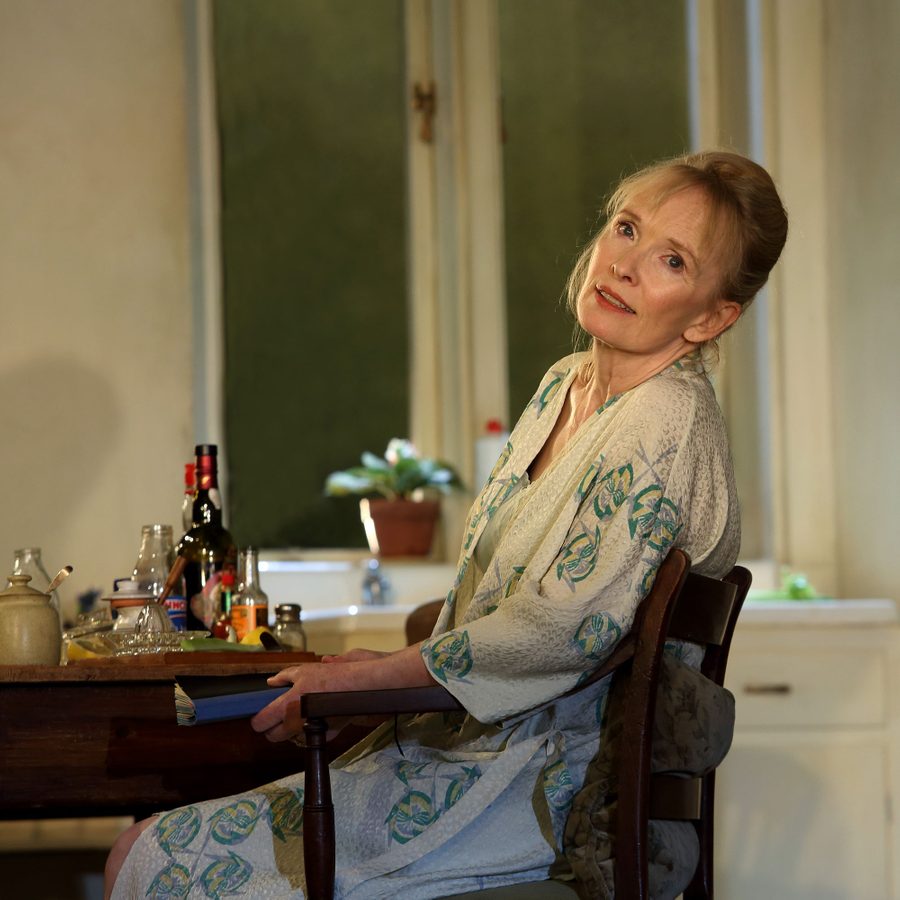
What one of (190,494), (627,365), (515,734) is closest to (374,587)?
(190,494)

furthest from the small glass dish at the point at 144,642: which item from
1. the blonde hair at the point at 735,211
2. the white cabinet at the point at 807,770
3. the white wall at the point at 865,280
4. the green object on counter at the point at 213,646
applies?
the white wall at the point at 865,280

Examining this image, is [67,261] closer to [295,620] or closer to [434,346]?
[434,346]

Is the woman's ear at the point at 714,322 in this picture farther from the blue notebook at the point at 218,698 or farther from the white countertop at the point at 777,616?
the white countertop at the point at 777,616

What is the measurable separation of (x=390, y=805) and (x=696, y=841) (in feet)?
1.17

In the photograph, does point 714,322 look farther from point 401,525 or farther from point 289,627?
point 401,525

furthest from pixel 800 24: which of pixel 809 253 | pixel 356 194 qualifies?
pixel 356 194

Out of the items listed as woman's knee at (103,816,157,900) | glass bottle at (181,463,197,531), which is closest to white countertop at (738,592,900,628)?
glass bottle at (181,463,197,531)

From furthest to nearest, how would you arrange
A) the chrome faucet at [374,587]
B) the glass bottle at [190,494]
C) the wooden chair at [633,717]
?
the chrome faucet at [374,587] < the glass bottle at [190,494] < the wooden chair at [633,717]

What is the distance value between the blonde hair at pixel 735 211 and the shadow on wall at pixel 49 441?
2025 mm

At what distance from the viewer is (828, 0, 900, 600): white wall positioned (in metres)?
3.42

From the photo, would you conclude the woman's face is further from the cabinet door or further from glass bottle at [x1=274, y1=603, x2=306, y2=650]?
the cabinet door

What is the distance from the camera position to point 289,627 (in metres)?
2.21

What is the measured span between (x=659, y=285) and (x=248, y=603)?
85 cm

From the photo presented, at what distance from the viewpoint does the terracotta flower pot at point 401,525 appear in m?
3.85
